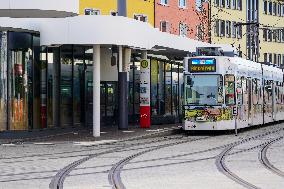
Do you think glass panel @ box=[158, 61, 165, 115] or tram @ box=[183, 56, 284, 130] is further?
glass panel @ box=[158, 61, 165, 115]

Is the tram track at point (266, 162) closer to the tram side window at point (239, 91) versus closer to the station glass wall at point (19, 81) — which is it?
the tram side window at point (239, 91)

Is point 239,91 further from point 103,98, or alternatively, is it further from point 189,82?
point 103,98

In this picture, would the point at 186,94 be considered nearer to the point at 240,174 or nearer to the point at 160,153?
the point at 160,153

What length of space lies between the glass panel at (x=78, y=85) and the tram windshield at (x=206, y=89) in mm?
6010

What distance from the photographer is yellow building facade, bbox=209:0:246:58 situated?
69.1 m

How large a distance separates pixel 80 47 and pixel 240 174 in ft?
69.9

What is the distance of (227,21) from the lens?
72062mm

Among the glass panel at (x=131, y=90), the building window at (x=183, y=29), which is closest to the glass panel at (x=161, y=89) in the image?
the glass panel at (x=131, y=90)

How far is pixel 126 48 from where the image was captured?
34.2 m

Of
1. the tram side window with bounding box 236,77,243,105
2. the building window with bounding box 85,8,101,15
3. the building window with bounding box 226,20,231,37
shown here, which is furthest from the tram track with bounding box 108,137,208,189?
the building window with bounding box 226,20,231,37

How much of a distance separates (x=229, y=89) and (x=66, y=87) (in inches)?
277

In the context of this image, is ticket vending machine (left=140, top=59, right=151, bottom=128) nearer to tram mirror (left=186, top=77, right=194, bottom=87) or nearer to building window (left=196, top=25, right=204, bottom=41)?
tram mirror (left=186, top=77, right=194, bottom=87)

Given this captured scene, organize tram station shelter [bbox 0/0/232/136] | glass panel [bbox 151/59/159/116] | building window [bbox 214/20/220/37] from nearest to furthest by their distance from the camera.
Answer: tram station shelter [bbox 0/0/232/136]
glass panel [bbox 151/59/159/116]
building window [bbox 214/20/220/37]

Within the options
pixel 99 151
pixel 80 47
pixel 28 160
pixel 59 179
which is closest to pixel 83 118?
pixel 80 47
